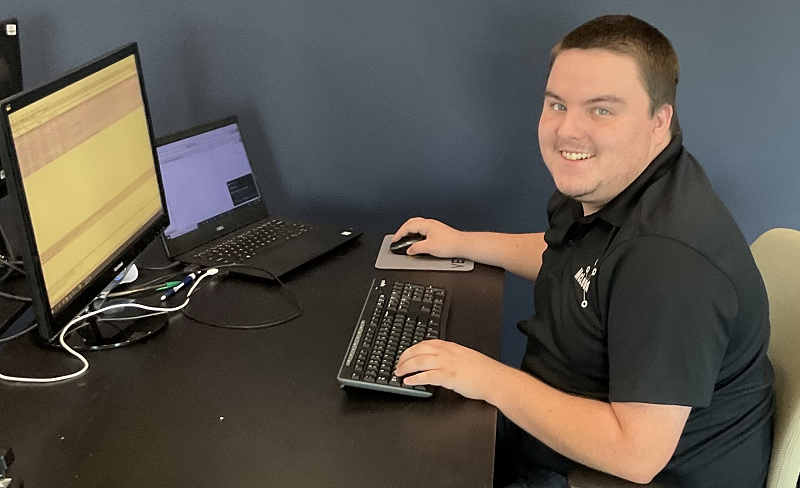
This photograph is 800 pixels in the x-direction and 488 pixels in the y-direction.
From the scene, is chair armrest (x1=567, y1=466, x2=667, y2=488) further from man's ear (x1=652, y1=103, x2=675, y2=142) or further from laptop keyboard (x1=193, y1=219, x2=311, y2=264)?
laptop keyboard (x1=193, y1=219, x2=311, y2=264)

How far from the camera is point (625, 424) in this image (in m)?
0.99

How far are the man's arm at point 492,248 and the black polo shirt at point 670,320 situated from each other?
193mm

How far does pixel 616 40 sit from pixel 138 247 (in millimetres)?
898

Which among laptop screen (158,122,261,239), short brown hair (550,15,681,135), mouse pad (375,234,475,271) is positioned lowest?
mouse pad (375,234,475,271)

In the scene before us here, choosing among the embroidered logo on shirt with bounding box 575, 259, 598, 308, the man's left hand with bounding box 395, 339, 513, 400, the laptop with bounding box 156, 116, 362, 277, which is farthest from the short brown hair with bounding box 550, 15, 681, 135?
the laptop with bounding box 156, 116, 362, 277

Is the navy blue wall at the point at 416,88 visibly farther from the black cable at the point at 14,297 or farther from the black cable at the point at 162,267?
the black cable at the point at 14,297

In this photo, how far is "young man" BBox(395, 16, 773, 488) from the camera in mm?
972

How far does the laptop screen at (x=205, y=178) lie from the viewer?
152 cm

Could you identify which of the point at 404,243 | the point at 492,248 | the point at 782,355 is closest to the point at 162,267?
the point at 404,243

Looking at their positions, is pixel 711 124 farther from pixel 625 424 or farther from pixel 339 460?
pixel 339 460

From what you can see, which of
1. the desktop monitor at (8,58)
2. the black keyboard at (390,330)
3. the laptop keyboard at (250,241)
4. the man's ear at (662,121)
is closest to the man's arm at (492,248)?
the black keyboard at (390,330)

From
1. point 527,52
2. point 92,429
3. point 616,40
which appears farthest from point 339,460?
point 527,52

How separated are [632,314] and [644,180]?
0.82 ft

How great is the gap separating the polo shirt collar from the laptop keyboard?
0.76 m
